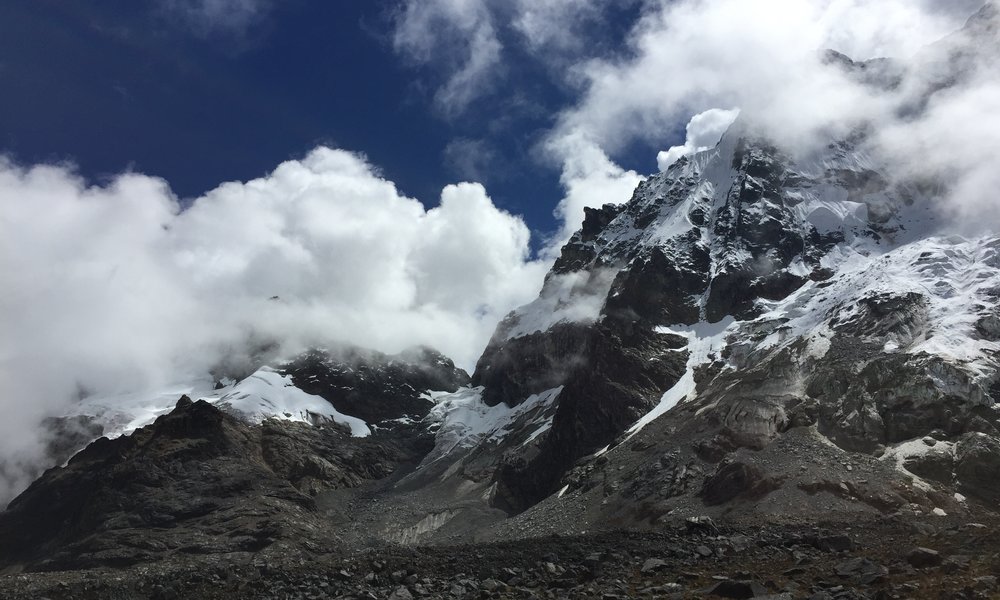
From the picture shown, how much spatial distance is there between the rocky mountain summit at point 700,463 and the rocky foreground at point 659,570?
290mm

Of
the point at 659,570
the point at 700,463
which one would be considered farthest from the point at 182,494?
the point at 659,570

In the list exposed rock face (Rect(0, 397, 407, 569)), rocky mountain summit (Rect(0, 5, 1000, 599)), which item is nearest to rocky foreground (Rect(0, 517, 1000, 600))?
rocky mountain summit (Rect(0, 5, 1000, 599))

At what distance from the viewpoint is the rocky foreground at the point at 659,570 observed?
1286 inches

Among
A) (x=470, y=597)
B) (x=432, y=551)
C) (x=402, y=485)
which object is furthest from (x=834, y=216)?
(x=470, y=597)

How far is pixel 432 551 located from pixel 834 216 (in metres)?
161

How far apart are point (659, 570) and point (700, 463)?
207 ft

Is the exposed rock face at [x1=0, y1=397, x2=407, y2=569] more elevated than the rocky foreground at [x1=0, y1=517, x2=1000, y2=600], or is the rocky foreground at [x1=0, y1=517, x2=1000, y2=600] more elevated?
the exposed rock face at [x1=0, y1=397, x2=407, y2=569]

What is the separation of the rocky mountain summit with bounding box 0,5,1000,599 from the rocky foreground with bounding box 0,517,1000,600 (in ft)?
0.95

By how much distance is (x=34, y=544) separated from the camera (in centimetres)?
15775

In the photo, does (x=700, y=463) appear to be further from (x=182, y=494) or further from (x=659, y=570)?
(x=182, y=494)

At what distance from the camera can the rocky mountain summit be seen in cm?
4597

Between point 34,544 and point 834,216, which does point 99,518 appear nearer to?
point 34,544

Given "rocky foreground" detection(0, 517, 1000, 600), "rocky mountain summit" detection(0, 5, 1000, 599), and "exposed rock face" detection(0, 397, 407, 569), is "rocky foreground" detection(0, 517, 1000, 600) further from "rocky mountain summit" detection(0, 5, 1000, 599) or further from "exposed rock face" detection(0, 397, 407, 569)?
"exposed rock face" detection(0, 397, 407, 569)

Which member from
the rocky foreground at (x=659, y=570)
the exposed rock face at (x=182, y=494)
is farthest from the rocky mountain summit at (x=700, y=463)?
the exposed rock face at (x=182, y=494)
